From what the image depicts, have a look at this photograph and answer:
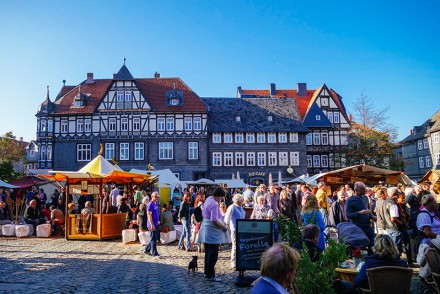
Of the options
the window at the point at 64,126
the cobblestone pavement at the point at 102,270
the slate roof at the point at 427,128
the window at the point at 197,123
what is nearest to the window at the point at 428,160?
the slate roof at the point at 427,128

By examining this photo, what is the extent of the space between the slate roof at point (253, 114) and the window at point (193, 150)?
2732 mm

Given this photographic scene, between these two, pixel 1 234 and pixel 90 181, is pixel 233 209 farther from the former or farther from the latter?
pixel 1 234

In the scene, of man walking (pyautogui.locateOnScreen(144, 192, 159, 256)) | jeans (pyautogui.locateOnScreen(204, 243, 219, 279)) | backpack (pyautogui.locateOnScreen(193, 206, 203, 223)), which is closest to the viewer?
jeans (pyautogui.locateOnScreen(204, 243, 219, 279))

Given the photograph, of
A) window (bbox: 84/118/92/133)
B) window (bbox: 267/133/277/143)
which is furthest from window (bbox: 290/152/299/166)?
window (bbox: 84/118/92/133)

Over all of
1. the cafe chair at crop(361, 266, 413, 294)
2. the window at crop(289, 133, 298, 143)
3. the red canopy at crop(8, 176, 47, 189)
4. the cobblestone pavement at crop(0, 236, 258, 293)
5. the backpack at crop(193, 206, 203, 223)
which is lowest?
the cobblestone pavement at crop(0, 236, 258, 293)

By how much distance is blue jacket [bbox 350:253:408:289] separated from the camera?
504 cm

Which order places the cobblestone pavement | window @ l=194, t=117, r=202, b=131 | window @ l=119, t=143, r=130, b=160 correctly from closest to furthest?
the cobblestone pavement → window @ l=119, t=143, r=130, b=160 → window @ l=194, t=117, r=202, b=131

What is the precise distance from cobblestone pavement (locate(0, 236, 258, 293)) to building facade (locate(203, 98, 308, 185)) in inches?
1181

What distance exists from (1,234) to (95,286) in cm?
1182

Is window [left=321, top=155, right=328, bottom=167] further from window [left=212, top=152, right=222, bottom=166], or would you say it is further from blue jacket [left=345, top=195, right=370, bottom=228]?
blue jacket [left=345, top=195, right=370, bottom=228]

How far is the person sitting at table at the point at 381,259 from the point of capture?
504 centimetres

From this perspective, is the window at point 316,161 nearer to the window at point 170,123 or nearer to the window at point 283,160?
the window at point 283,160

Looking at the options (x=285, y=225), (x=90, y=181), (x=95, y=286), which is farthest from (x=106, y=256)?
(x=285, y=225)

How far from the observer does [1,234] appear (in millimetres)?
17281
